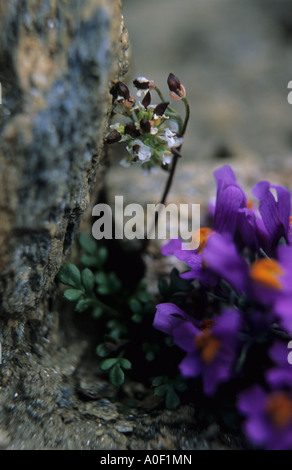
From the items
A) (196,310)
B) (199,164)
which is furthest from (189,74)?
(196,310)

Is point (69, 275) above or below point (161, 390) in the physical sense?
above

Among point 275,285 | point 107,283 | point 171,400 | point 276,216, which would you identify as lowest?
point 171,400

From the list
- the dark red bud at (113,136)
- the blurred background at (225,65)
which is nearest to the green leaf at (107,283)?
the dark red bud at (113,136)

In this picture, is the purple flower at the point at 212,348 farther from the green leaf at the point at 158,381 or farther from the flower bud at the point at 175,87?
the flower bud at the point at 175,87

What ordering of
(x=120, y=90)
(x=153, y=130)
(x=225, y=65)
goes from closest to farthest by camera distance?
(x=120, y=90) < (x=153, y=130) < (x=225, y=65)

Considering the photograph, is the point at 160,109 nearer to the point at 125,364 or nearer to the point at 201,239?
the point at 201,239

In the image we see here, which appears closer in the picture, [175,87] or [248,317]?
[248,317]

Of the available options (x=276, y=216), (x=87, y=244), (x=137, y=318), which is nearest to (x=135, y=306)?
(x=137, y=318)

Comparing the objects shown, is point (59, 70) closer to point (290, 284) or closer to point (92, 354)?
point (290, 284)
